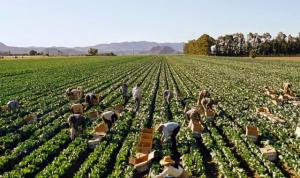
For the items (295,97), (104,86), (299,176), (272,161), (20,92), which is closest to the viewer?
(299,176)

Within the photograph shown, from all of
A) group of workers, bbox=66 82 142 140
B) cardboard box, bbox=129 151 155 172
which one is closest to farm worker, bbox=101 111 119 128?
group of workers, bbox=66 82 142 140

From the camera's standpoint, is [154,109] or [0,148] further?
[154,109]

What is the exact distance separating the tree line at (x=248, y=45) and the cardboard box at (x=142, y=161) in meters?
121

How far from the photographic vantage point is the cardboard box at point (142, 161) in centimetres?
1258

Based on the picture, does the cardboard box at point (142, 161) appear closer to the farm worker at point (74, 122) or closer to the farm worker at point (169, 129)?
the farm worker at point (169, 129)

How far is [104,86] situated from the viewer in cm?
3500

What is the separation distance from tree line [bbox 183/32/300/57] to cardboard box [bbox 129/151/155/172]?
396 ft

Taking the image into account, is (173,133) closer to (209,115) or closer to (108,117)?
(108,117)

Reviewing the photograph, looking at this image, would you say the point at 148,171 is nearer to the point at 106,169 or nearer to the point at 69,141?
the point at 106,169

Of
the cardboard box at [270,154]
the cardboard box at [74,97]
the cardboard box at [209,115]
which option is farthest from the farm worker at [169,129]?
the cardboard box at [74,97]

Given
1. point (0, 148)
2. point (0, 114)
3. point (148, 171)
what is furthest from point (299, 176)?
point (0, 114)

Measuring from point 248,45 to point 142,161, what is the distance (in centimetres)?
14270

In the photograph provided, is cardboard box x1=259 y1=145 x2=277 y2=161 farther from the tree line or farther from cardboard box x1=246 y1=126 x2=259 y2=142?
the tree line

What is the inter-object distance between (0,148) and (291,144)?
436 inches
